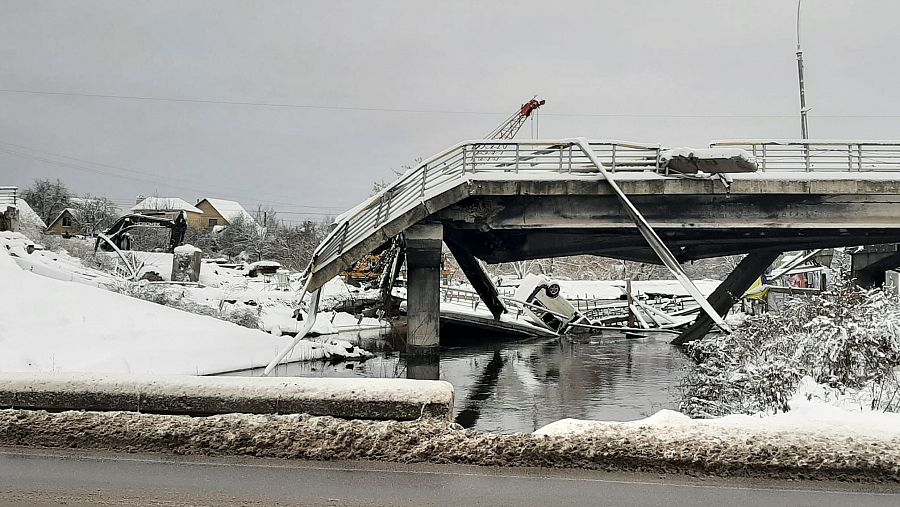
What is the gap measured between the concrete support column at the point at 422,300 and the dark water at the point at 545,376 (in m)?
0.87

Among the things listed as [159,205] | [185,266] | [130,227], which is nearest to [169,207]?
[159,205]

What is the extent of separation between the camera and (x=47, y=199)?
3605 inches

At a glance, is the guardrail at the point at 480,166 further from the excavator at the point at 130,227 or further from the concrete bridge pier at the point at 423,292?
the excavator at the point at 130,227

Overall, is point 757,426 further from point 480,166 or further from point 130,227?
point 130,227

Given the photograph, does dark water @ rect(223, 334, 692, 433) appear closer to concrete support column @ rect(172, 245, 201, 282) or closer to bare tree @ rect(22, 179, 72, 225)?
concrete support column @ rect(172, 245, 201, 282)

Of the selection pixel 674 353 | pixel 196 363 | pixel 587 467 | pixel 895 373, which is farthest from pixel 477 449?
pixel 674 353

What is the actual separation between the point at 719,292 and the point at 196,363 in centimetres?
1959

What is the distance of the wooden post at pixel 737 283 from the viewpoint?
95.7 feet

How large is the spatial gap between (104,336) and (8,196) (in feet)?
97.1

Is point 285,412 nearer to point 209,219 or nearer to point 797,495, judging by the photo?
point 797,495

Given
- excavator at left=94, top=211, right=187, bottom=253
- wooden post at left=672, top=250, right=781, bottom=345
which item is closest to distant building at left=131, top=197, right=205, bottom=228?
excavator at left=94, top=211, right=187, bottom=253

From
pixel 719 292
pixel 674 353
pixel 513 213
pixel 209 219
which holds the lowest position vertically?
pixel 674 353

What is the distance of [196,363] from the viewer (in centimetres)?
2117

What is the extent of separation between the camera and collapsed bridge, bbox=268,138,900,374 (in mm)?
22250
